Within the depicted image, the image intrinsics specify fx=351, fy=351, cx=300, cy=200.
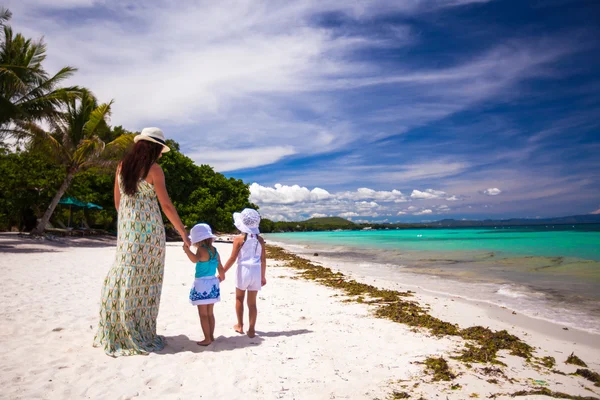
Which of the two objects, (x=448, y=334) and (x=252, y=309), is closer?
(x=252, y=309)

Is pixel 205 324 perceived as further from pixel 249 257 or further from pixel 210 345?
pixel 249 257

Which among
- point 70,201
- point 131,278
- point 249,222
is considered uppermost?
point 70,201

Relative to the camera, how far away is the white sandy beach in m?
3.15

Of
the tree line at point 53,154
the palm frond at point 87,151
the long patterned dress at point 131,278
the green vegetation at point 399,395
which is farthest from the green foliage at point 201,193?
the green vegetation at point 399,395

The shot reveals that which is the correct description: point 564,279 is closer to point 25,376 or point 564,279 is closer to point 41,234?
point 25,376

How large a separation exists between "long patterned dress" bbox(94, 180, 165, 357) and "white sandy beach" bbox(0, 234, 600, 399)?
20cm

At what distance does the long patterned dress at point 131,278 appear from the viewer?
12.3ft

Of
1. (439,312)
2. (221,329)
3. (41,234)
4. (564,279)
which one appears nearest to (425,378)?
(221,329)

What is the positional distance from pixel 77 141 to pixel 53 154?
2.07 meters

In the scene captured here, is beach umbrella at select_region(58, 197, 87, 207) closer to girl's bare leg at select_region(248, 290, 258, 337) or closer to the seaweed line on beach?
the seaweed line on beach

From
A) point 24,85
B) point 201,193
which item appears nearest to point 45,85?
point 24,85

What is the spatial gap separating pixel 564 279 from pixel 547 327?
7269mm

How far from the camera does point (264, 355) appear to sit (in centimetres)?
403

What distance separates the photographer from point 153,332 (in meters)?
4.08
